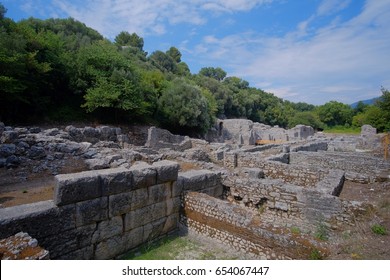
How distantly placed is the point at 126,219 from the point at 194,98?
2673 cm

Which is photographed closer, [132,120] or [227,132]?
[132,120]

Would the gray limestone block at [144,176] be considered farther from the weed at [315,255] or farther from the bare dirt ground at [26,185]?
the weed at [315,255]

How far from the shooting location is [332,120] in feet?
268

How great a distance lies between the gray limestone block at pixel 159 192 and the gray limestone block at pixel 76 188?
126 centimetres

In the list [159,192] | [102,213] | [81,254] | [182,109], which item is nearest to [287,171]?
[159,192]

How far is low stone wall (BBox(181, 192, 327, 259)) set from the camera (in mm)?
4340

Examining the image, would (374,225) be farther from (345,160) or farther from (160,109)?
(160,109)

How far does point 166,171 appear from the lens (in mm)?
5969

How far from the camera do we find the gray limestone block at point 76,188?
4.39 meters

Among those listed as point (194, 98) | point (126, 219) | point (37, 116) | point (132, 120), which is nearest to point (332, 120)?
point (194, 98)

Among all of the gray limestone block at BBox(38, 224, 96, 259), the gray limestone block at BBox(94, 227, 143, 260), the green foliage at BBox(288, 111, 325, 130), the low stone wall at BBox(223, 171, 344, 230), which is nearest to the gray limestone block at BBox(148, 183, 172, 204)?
the gray limestone block at BBox(94, 227, 143, 260)

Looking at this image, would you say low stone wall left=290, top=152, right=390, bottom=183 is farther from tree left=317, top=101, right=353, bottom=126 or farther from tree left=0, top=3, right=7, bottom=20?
tree left=317, top=101, right=353, bottom=126

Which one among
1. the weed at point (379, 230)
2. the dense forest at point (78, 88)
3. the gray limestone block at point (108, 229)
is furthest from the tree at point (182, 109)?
the weed at point (379, 230)

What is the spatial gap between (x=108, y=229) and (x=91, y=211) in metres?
0.58
